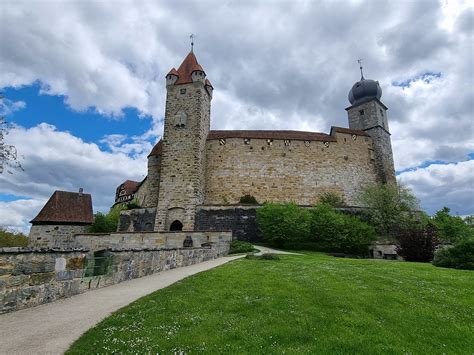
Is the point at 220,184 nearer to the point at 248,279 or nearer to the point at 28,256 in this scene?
the point at 248,279

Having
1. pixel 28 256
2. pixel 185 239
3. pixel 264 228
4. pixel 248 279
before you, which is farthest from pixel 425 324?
pixel 264 228

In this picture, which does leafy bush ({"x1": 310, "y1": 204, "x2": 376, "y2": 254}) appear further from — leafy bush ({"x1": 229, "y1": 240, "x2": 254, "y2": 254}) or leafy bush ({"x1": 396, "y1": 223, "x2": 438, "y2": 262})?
leafy bush ({"x1": 229, "y1": 240, "x2": 254, "y2": 254})

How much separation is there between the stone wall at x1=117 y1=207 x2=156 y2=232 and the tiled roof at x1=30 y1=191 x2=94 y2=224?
3788 millimetres

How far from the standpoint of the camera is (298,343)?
4164 mm

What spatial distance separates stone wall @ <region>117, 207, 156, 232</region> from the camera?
30.2m

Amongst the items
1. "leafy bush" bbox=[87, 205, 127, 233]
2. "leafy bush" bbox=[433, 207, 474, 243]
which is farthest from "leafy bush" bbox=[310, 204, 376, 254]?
"leafy bush" bbox=[87, 205, 127, 233]

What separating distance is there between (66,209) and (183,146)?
45.7 feet

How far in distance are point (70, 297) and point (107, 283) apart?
1.65 meters

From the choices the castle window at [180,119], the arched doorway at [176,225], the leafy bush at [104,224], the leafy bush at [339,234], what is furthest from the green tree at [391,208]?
the leafy bush at [104,224]

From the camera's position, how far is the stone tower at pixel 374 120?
39.7m

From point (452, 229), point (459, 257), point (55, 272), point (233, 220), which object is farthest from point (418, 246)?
point (55, 272)

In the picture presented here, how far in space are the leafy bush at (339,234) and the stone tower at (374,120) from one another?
15.6 meters

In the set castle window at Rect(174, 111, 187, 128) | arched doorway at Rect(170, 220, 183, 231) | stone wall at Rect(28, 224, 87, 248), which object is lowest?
stone wall at Rect(28, 224, 87, 248)

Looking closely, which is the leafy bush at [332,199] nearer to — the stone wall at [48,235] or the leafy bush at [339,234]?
the leafy bush at [339,234]
